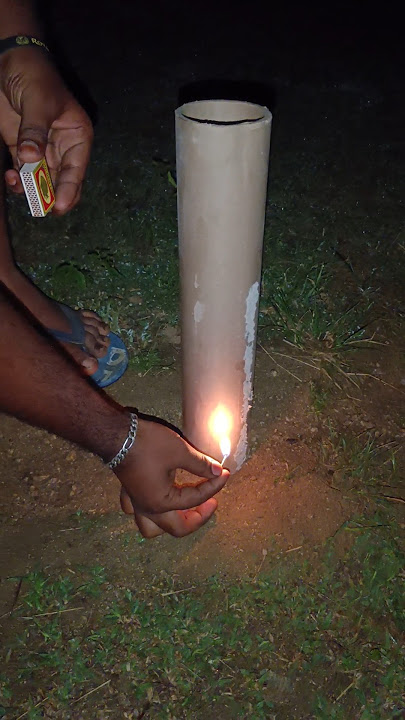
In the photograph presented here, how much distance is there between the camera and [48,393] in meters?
1.46

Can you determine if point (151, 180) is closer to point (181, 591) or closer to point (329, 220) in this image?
point (329, 220)

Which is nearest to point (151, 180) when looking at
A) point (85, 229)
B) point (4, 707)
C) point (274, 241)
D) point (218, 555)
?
point (85, 229)

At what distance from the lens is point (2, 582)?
1.82m

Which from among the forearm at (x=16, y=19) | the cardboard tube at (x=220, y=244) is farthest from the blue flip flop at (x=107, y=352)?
the forearm at (x=16, y=19)

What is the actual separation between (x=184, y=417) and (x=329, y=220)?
7.27 feet

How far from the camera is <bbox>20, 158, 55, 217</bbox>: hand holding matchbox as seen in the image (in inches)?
67.6

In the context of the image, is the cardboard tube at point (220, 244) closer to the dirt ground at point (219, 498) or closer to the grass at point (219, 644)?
the dirt ground at point (219, 498)

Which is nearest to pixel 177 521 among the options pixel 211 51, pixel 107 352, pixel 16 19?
pixel 107 352

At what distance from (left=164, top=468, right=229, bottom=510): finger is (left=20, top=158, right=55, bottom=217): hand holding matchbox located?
0.95 metres

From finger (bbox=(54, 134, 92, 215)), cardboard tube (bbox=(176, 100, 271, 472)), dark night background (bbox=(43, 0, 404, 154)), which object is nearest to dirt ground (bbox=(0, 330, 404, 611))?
cardboard tube (bbox=(176, 100, 271, 472))

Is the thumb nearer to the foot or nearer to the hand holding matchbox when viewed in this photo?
the hand holding matchbox

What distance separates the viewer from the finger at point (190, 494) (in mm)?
1718

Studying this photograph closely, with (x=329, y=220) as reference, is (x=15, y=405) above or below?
above

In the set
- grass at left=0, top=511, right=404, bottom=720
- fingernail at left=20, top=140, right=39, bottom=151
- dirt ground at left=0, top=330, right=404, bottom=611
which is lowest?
grass at left=0, top=511, right=404, bottom=720
